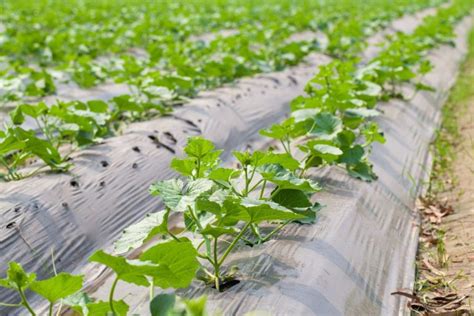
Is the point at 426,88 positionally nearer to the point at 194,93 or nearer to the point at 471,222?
the point at 194,93

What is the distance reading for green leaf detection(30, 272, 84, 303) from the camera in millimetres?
1530

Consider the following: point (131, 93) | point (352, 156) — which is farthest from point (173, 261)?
point (131, 93)

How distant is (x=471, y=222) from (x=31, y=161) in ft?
7.86

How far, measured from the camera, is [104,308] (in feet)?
5.39

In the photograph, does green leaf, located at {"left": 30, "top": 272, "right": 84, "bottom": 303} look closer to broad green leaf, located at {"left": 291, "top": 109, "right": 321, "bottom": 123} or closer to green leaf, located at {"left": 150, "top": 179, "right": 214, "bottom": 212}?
green leaf, located at {"left": 150, "top": 179, "right": 214, "bottom": 212}

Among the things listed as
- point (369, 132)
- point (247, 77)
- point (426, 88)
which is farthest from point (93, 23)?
point (369, 132)

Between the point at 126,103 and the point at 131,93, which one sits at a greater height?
the point at 126,103

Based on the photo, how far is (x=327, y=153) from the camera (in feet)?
8.96

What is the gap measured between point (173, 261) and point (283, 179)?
60 cm

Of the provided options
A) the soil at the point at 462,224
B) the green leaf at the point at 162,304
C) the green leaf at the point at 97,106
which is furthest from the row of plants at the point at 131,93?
the soil at the point at 462,224

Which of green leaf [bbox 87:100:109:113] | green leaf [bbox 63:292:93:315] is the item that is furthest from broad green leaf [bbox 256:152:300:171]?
green leaf [bbox 87:100:109:113]

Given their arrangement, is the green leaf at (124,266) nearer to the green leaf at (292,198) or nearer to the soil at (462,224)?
the green leaf at (292,198)

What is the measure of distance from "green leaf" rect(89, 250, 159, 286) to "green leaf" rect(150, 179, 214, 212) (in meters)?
0.33

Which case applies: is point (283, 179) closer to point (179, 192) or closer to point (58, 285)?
point (179, 192)
